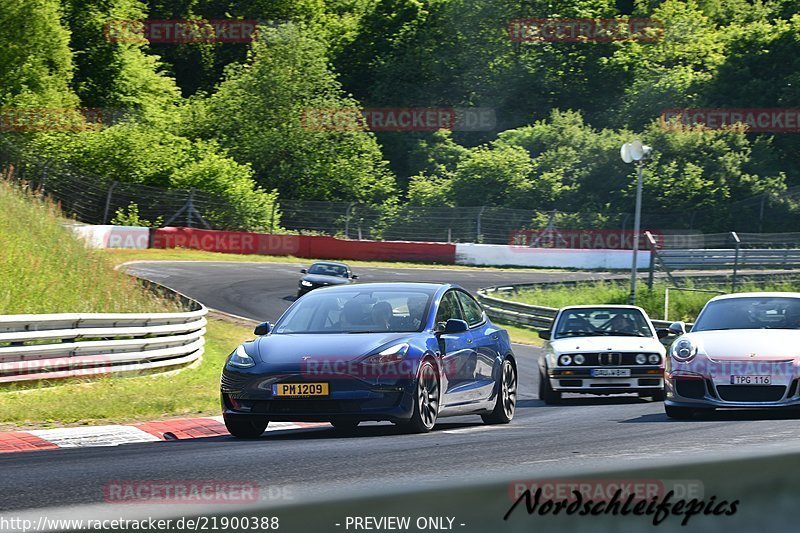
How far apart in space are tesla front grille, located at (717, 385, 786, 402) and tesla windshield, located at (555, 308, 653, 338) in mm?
5844

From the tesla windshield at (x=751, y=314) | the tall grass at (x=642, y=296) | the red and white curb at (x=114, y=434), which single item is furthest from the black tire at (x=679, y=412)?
the tall grass at (x=642, y=296)

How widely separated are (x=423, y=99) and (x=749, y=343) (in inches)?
2508

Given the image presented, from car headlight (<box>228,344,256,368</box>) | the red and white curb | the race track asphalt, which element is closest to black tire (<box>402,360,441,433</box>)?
the race track asphalt

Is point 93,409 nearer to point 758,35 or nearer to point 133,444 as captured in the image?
point 133,444

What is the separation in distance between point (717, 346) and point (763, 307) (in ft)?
4.79

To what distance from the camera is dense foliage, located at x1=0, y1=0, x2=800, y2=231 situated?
5719 centimetres

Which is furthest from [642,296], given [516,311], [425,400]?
[425,400]

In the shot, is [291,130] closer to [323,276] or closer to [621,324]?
[323,276]

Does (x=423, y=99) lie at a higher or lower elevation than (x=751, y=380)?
higher

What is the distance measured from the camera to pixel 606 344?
16.8 m

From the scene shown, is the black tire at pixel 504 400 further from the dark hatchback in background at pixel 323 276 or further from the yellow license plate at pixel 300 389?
the dark hatchback in background at pixel 323 276

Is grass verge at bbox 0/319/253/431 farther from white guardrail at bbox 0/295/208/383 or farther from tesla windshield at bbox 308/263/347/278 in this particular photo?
tesla windshield at bbox 308/263/347/278

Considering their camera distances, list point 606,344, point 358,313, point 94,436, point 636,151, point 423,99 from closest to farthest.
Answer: point 94,436
point 358,313
point 606,344
point 636,151
point 423,99

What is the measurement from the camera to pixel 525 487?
83.1 inches
